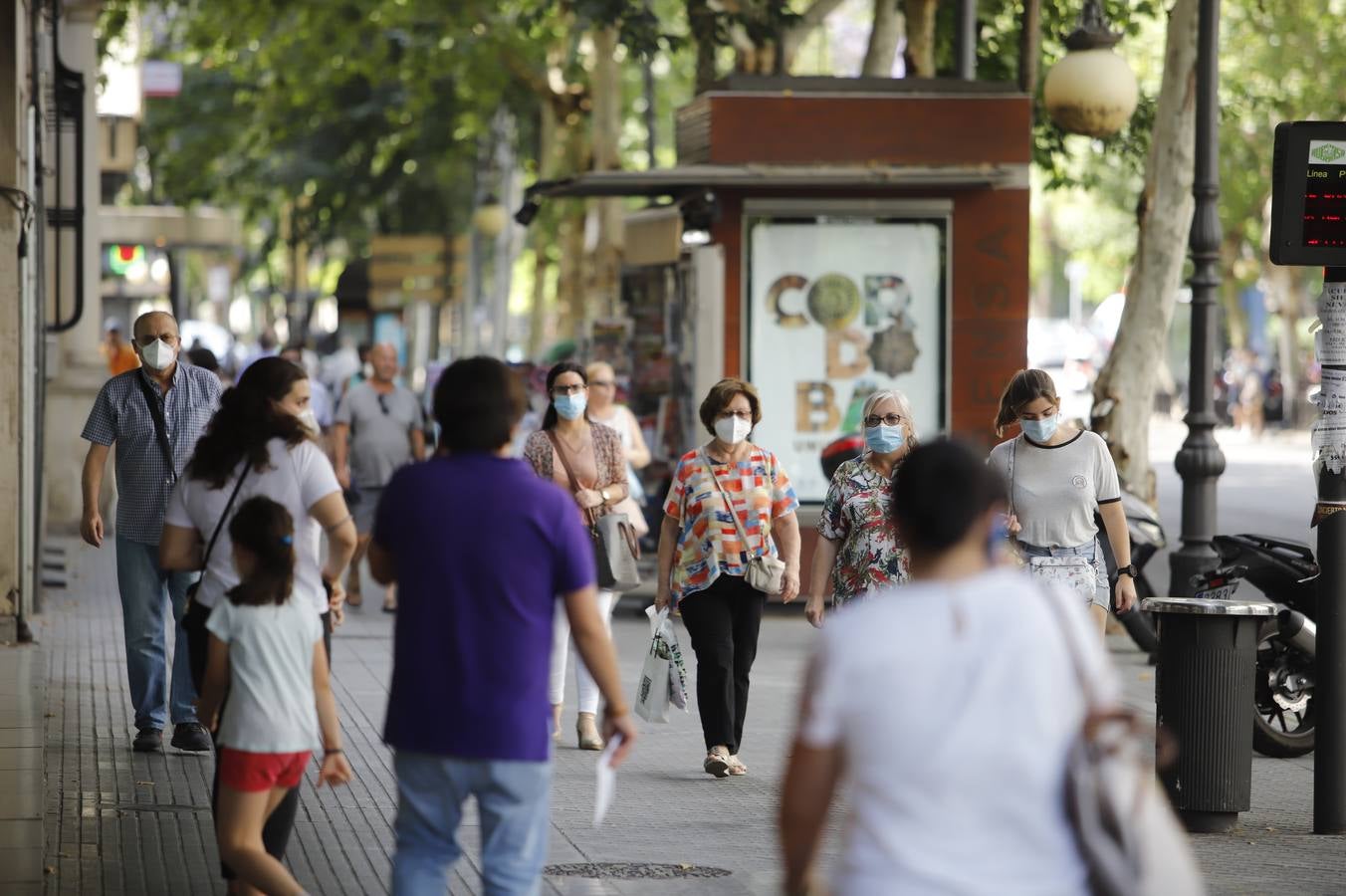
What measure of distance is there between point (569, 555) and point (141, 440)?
4823mm

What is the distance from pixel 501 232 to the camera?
38719 mm

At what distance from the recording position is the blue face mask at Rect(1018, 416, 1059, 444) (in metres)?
8.37

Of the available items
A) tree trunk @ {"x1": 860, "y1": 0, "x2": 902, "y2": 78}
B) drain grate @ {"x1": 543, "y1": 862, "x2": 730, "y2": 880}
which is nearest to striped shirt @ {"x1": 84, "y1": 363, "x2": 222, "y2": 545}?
drain grate @ {"x1": 543, "y1": 862, "x2": 730, "y2": 880}

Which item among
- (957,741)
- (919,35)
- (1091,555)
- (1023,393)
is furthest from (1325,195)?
(919,35)

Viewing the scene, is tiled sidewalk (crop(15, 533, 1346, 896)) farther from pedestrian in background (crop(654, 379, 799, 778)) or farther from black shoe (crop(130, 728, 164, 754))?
pedestrian in background (crop(654, 379, 799, 778))

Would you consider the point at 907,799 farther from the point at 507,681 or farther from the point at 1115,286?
the point at 1115,286

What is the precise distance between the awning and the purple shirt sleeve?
10.8m

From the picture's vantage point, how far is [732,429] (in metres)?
9.12

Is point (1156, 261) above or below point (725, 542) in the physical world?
above

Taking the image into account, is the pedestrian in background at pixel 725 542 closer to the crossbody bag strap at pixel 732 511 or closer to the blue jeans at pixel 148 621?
the crossbody bag strap at pixel 732 511

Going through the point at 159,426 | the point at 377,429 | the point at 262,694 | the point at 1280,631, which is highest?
the point at 159,426

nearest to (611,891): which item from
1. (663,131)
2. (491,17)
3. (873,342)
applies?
(873,342)

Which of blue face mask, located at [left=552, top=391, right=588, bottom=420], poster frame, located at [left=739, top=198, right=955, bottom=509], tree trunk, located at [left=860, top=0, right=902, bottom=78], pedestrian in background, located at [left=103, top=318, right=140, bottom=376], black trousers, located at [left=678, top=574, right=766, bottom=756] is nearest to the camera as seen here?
black trousers, located at [left=678, top=574, right=766, bottom=756]

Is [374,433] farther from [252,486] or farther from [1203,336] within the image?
[252,486]
